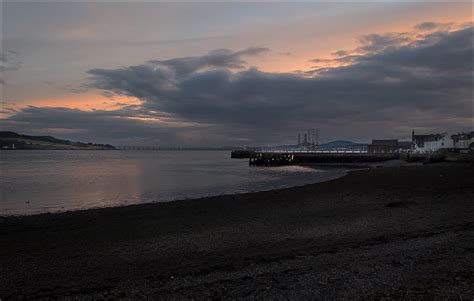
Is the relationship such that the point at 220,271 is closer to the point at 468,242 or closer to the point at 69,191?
the point at 468,242

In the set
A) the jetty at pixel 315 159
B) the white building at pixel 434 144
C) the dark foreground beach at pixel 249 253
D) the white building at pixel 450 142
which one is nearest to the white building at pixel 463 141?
the white building at pixel 450 142

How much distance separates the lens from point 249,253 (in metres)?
8.70

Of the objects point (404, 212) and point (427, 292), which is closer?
point (427, 292)

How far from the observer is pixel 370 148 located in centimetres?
12706

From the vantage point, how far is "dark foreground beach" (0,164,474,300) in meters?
5.96

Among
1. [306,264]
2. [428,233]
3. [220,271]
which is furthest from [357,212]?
[220,271]

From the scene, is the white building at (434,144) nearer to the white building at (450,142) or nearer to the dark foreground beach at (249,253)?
the white building at (450,142)

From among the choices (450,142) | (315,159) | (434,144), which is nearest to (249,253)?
(315,159)

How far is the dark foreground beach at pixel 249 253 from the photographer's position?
5957 mm

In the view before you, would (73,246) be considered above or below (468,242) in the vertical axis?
below

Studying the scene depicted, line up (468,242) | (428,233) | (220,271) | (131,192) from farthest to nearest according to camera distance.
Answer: (131,192) < (428,233) < (468,242) < (220,271)

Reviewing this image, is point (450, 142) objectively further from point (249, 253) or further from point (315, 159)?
point (249, 253)

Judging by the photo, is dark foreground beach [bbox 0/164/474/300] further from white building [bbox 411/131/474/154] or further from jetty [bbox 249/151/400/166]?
white building [bbox 411/131/474/154]

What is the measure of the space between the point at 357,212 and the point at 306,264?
25.7 feet
